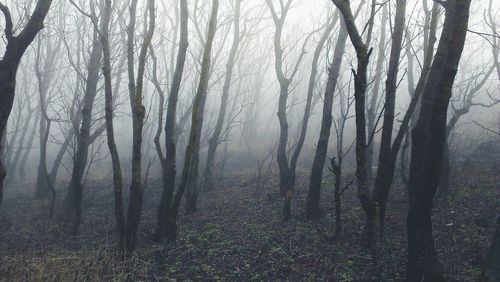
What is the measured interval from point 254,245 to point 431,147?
376 cm

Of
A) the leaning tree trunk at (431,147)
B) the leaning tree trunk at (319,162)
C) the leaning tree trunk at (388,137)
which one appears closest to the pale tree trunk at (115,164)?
the leaning tree trunk at (319,162)

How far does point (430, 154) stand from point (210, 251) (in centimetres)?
418

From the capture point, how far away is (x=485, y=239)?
5914 mm

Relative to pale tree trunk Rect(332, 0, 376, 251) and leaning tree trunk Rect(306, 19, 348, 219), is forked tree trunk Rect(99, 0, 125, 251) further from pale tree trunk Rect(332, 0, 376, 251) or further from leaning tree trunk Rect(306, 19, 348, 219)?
pale tree trunk Rect(332, 0, 376, 251)

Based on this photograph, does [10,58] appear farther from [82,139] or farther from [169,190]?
[82,139]

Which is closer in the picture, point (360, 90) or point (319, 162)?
point (360, 90)

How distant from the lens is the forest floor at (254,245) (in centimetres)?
546

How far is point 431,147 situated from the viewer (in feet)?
13.5

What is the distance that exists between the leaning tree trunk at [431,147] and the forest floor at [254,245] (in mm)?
778

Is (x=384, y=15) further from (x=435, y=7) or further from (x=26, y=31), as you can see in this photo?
(x=26, y=31)

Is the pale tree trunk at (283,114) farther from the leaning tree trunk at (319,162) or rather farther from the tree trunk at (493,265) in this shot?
the tree trunk at (493,265)

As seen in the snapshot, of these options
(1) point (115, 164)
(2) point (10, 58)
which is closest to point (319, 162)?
(1) point (115, 164)

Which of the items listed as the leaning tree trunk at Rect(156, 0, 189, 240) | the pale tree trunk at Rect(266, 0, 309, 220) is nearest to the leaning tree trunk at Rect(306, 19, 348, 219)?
the pale tree trunk at Rect(266, 0, 309, 220)

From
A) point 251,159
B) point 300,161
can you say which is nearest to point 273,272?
point 300,161
